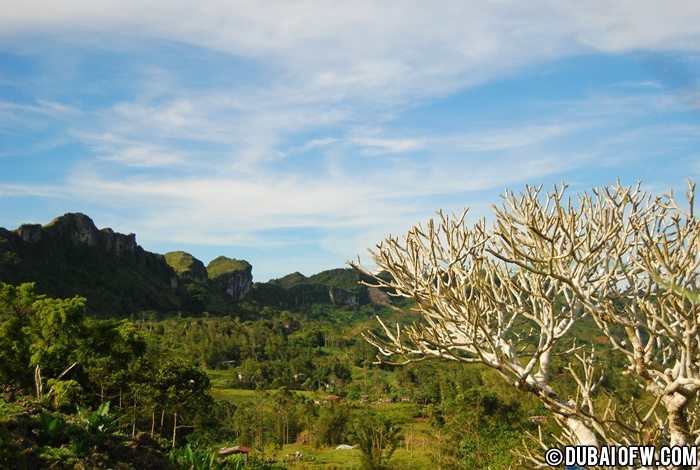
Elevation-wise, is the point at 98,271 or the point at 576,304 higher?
the point at 98,271

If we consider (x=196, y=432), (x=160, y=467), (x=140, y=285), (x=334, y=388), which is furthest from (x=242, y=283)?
(x=160, y=467)

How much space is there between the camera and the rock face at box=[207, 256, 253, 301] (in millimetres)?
166137

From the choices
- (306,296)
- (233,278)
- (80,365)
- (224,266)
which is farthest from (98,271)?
(80,365)

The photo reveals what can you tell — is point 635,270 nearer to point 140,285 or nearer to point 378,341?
point 378,341

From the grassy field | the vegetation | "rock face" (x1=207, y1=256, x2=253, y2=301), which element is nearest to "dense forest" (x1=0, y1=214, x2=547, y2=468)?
the grassy field

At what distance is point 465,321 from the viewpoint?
4.86m

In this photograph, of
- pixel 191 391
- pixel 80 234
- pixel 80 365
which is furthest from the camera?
pixel 80 234

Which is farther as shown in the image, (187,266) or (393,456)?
(187,266)

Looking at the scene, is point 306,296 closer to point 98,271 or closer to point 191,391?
point 98,271

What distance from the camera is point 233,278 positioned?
551 feet

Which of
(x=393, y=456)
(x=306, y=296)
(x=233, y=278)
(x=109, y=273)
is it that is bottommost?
(x=393, y=456)

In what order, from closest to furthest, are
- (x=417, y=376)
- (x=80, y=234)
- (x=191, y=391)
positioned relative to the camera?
(x=191, y=391) → (x=417, y=376) → (x=80, y=234)

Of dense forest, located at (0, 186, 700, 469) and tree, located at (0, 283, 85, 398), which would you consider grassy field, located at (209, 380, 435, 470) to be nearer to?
dense forest, located at (0, 186, 700, 469)

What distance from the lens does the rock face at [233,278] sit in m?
166
